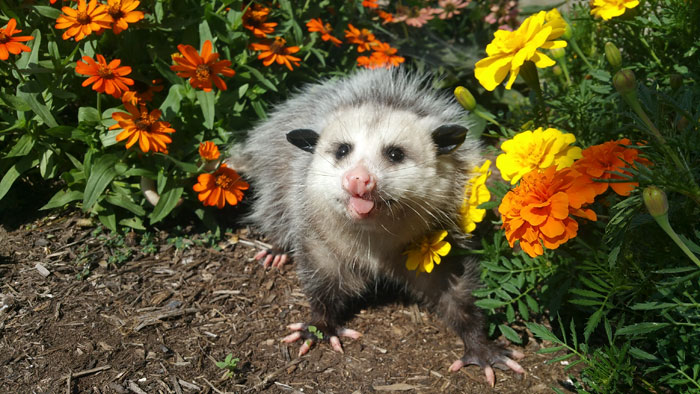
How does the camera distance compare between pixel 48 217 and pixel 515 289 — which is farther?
pixel 48 217

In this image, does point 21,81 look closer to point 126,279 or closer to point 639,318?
point 126,279

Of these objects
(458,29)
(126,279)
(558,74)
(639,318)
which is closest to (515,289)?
(639,318)

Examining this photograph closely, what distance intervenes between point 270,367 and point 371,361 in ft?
1.18

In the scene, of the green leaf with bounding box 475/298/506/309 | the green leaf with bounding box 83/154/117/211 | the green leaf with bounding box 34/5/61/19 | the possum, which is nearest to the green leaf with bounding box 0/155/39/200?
the green leaf with bounding box 83/154/117/211

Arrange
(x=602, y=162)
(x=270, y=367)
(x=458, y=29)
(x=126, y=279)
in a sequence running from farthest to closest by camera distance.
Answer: (x=458, y=29)
(x=126, y=279)
(x=270, y=367)
(x=602, y=162)

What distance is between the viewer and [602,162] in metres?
1.37

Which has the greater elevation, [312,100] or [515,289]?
[312,100]

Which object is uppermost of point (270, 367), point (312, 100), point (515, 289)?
point (312, 100)

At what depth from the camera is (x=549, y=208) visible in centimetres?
139

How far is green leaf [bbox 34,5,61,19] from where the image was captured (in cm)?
194

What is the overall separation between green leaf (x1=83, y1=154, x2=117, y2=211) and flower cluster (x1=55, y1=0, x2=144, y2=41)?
0.47m

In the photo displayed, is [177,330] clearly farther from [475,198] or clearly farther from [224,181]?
[475,198]

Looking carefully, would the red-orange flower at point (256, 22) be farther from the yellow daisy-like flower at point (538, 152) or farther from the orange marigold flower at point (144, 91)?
the yellow daisy-like flower at point (538, 152)

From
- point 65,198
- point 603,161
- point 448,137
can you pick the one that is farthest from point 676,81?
point 65,198
